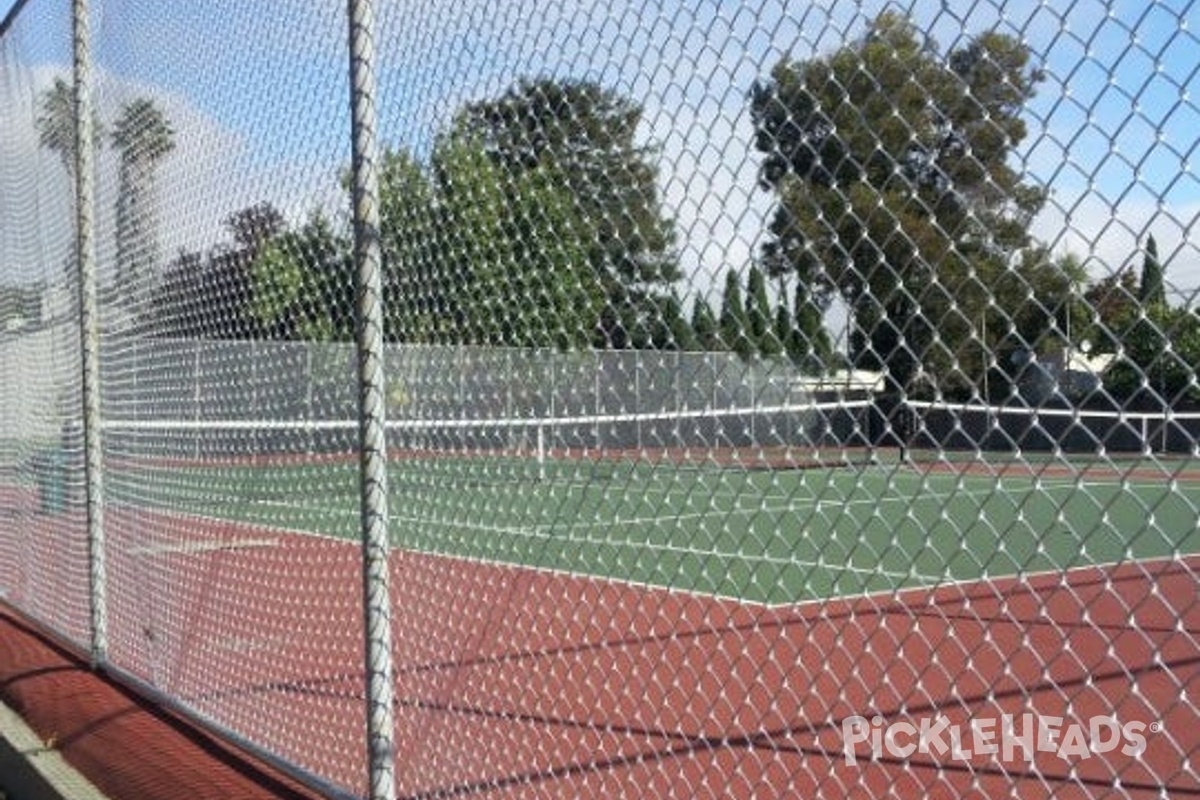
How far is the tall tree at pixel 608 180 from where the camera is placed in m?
2.86

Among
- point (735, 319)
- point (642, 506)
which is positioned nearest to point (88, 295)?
point (642, 506)

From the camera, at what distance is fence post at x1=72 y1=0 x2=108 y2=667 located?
561 centimetres

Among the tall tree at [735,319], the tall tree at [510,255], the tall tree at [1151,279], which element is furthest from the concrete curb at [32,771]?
the tall tree at [1151,279]

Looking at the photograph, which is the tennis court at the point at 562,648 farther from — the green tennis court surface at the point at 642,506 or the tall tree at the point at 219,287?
the tall tree at the point at 219,287

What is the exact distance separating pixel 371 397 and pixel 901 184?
1588 mm

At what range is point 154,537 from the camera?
242 inches

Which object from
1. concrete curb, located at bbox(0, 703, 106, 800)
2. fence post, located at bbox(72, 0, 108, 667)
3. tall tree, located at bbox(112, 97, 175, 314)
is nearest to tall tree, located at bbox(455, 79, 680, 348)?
tall tree, located at bbox(112, 97, 175, 314)

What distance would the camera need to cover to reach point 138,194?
567cm

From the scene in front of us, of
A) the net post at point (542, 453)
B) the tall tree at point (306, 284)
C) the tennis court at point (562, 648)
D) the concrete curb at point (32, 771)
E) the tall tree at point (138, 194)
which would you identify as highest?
the tall tree at point (138, 194)

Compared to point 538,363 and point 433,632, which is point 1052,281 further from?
point 433,632

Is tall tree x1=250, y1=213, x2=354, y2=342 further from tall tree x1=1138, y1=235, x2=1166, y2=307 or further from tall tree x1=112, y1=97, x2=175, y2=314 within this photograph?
tall tree x1=1138, y1=235, x2=1166, y2=307

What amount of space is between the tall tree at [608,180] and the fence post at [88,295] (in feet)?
10.1

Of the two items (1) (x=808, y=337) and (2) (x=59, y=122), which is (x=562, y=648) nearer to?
(2) (x=59, y=122)
